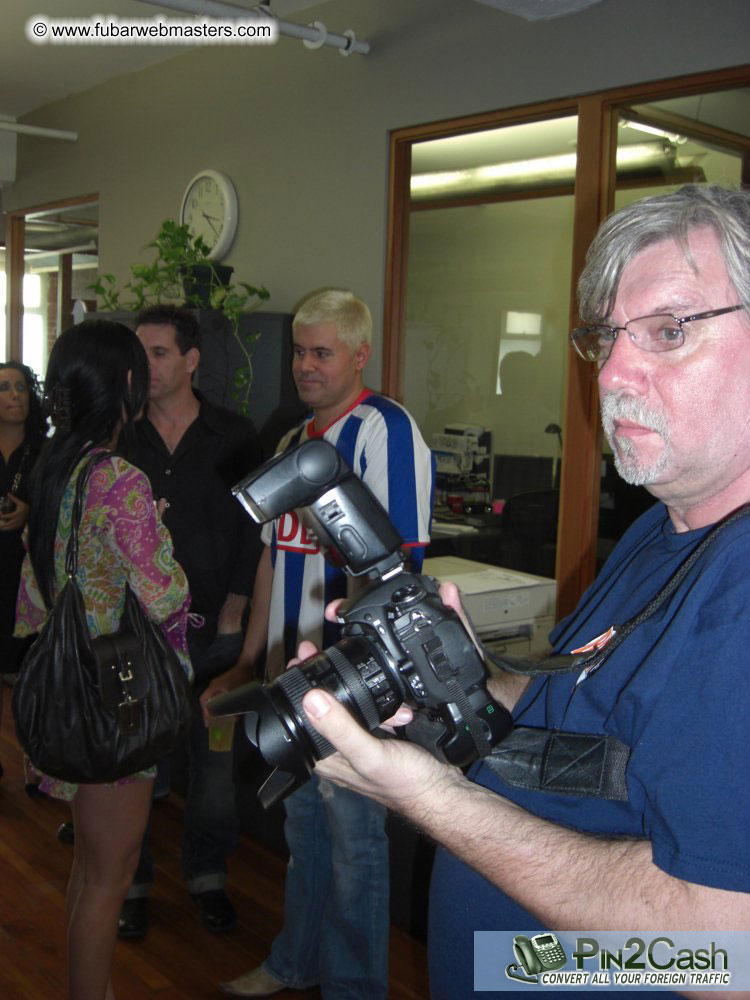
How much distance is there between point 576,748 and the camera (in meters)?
1.01

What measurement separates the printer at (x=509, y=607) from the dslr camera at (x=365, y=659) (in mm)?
1568

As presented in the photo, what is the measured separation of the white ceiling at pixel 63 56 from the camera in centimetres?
391

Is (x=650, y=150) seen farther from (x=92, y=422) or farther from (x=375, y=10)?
(x=92, y=422)

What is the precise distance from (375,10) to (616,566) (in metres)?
2.97

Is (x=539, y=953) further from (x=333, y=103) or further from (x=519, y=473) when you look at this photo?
(x=519, y=473)

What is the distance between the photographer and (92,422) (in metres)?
1.80

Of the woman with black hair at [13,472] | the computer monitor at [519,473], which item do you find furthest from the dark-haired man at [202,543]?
the computer monitor at [519,473]

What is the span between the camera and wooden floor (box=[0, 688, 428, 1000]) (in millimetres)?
2371

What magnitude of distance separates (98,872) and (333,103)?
3069 millimetres

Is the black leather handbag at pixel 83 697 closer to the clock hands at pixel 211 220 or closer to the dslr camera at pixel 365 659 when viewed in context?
the dslr camera at pixel 365 659

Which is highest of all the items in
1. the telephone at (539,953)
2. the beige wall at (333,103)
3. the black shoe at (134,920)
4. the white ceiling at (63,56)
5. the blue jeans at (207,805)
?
the white ceiling at (63,56)

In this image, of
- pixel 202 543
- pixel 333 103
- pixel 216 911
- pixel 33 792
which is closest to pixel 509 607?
pixel 202 543

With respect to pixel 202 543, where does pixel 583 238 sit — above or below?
above

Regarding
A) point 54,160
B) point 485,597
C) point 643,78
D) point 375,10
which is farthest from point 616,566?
point 54,160
